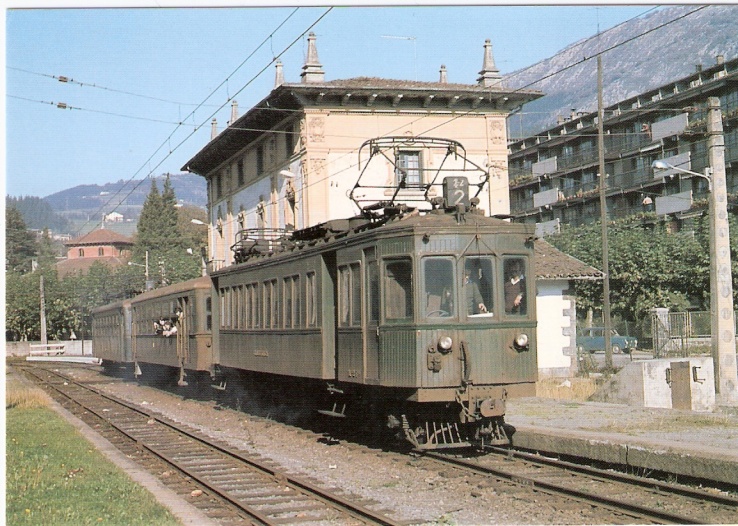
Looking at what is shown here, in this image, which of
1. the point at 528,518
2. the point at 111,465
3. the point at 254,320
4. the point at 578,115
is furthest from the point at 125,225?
the point at 528,518

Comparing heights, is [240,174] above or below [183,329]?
above

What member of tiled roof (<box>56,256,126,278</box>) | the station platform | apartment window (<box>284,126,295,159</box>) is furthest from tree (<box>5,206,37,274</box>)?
tiled roof (<box>56,256,126,278</box>)

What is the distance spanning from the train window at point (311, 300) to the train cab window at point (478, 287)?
292 centimetres

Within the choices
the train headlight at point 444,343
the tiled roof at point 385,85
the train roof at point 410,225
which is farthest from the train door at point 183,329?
the train headlight at point 444,343

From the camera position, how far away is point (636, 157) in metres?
35.5

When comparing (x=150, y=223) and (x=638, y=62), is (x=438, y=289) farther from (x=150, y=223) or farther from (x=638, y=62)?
(x=150, y=223)

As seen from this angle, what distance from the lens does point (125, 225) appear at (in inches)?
2817

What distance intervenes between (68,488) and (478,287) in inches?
208

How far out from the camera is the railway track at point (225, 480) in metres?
9.27

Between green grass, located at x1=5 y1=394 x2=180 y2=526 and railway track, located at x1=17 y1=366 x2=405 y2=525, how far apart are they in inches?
25.3

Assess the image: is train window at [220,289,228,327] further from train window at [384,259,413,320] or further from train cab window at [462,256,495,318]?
train cab window at [462,256,495,318]

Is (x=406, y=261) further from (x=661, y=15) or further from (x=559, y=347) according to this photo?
(x=559, y=347)

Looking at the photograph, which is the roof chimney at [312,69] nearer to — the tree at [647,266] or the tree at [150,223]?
the tree at [647,266]

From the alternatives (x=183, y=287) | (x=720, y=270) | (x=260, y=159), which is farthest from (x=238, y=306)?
(x=260, y=159)
